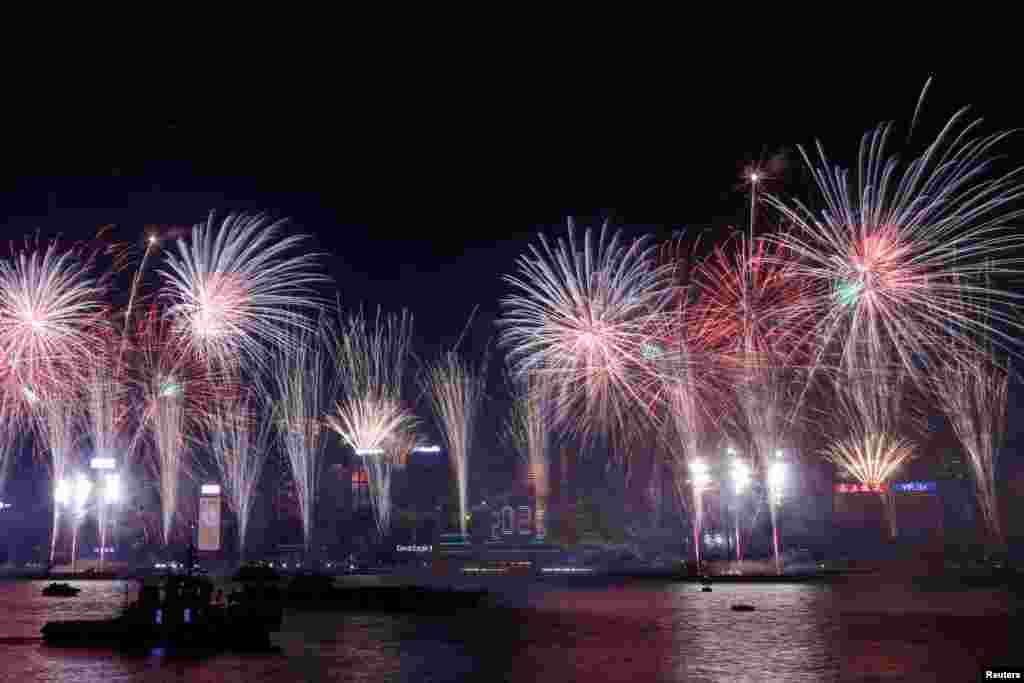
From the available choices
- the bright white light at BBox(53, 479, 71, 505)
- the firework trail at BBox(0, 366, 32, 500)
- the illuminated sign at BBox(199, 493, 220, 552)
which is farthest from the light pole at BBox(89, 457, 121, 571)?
the illuminated sign at BBox(199, 493, 220, 552)

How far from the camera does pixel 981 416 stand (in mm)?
57094

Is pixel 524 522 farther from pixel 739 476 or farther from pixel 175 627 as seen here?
pixel 175 627

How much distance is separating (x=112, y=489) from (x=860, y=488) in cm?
5449

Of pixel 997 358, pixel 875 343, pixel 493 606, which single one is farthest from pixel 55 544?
pixel 997 358

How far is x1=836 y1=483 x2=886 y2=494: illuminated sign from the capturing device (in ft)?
229

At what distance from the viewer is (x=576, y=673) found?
17.4 meters

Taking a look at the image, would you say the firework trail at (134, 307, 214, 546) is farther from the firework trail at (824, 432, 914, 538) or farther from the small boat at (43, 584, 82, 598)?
the firework trail at (824, 432, 914, 538)

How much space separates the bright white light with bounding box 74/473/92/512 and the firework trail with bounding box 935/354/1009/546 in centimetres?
5661

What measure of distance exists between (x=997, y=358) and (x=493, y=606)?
4455 centimetres

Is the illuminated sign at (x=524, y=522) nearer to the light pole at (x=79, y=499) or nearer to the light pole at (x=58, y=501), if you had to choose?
the light pole at (x=58, y=501)

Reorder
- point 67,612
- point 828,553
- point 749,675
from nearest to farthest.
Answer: point 749,675 < point 67,612 < point 828,553

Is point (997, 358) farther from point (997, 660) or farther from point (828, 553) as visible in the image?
point (997, 660)

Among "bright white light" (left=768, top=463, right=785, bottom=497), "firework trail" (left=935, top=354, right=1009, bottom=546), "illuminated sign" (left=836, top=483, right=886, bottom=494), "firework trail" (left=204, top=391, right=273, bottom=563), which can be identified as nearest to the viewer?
"bright white light" (left=768, top=463, right=785, bottom=497)

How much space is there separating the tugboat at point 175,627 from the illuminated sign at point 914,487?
190ft
